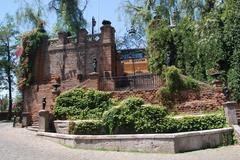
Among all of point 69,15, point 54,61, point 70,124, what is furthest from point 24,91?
point 70,124

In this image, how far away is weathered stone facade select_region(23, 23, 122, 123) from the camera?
26.5 meters

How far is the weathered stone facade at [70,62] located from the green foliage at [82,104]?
4.49 metres

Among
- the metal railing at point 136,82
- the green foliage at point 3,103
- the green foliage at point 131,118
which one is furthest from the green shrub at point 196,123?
the green foliage at point 3,103

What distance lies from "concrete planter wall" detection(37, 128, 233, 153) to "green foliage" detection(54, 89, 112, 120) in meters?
3.77

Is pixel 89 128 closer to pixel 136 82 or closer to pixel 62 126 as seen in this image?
pixel 62 126

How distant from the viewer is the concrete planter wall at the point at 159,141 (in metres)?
14.5

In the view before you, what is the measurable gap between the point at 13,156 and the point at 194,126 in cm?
750

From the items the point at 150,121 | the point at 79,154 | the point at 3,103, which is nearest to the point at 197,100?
the point at 150,121

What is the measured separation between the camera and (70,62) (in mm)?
28391

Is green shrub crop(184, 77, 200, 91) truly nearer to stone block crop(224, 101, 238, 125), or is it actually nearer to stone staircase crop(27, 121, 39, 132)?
stone block crop(224, 101, 238, 125)

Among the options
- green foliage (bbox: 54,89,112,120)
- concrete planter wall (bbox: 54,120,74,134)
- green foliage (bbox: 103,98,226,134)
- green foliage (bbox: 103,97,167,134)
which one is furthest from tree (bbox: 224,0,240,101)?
concrete planter wall (bbox: 54,120,74,134)

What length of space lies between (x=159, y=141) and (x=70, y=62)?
15.1 meters

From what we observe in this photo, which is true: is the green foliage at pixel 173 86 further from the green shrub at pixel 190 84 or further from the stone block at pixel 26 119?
the stone block at pixel 26 119

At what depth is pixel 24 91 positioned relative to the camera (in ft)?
91.8
